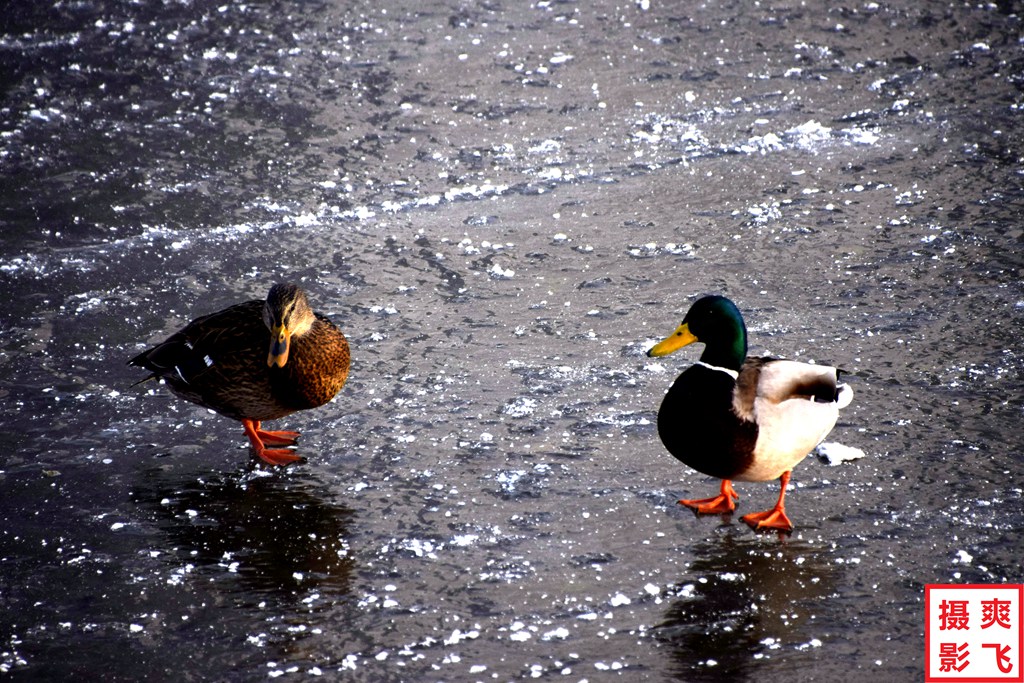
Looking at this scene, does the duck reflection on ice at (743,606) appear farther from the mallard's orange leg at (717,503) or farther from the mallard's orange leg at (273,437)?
the mallard's orange leg at (273,437)

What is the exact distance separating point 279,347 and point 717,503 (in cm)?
167

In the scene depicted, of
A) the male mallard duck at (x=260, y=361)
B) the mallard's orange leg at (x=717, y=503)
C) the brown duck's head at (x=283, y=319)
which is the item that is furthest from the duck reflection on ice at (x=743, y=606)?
the brown duck's head at (x=283, y=319)

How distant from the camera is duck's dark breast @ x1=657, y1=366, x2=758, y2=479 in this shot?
11.7 feet

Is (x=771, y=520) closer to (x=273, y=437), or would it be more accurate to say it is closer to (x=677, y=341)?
(x=677, y=341)

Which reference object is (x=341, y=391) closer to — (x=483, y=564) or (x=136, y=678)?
(x=483, y=564)

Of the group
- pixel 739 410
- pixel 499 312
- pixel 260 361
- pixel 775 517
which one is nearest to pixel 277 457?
pixel 260 361

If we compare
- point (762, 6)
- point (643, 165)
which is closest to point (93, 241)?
point (643, 165)

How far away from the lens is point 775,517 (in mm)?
3686

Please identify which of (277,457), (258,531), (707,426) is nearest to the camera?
(707,426)

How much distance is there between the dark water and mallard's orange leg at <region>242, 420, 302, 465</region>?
7 centimetres

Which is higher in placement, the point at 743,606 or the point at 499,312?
the point at 499,312

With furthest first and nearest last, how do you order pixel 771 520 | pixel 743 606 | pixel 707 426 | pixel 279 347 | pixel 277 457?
1. pixel 277 457
2. pixel 279 347
3. pixel 771 520
4. pixel 707 426
5. pixel 743 606

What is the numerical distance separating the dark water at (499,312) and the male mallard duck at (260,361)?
0.25m

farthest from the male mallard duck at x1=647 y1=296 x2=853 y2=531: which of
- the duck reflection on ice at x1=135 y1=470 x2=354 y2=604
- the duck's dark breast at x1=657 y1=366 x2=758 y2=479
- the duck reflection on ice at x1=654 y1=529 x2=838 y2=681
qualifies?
the duck reflection on ice at x1=135 y1=470 x2=354 y2=604
